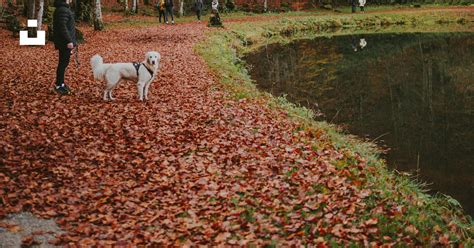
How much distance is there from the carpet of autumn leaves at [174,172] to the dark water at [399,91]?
2569 mm

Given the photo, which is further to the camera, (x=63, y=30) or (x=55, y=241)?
(x=63, y=30)

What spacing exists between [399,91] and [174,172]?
1303 cm

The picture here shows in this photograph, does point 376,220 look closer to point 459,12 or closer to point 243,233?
point 243,233

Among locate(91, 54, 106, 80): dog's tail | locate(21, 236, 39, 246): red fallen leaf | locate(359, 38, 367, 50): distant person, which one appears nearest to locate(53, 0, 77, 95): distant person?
locate(91, 54, 106, 80): dog's tail

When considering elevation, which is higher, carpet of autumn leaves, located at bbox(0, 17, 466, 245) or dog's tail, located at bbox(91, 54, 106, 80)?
dog's tail, located at bbox(91, 54, 106, 80)

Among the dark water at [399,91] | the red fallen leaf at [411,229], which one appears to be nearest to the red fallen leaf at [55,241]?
the red fallen leaf at [411,229]

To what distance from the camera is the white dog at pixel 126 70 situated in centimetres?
1314

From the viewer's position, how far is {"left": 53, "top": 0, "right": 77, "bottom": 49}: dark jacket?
13539 millimetres

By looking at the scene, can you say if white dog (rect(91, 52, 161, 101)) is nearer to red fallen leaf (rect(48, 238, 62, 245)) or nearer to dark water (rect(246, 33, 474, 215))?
dark water (rect(246, 33, 474, 215))

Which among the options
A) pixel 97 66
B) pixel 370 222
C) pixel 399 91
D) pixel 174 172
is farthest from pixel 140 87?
pixel 399 91

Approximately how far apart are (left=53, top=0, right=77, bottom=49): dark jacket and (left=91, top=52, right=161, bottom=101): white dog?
121 cm

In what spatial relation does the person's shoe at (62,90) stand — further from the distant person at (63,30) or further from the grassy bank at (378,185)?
the grassy bank at (378,185)

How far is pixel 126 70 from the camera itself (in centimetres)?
1352

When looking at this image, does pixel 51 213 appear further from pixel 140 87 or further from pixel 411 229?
pixel 140 87
